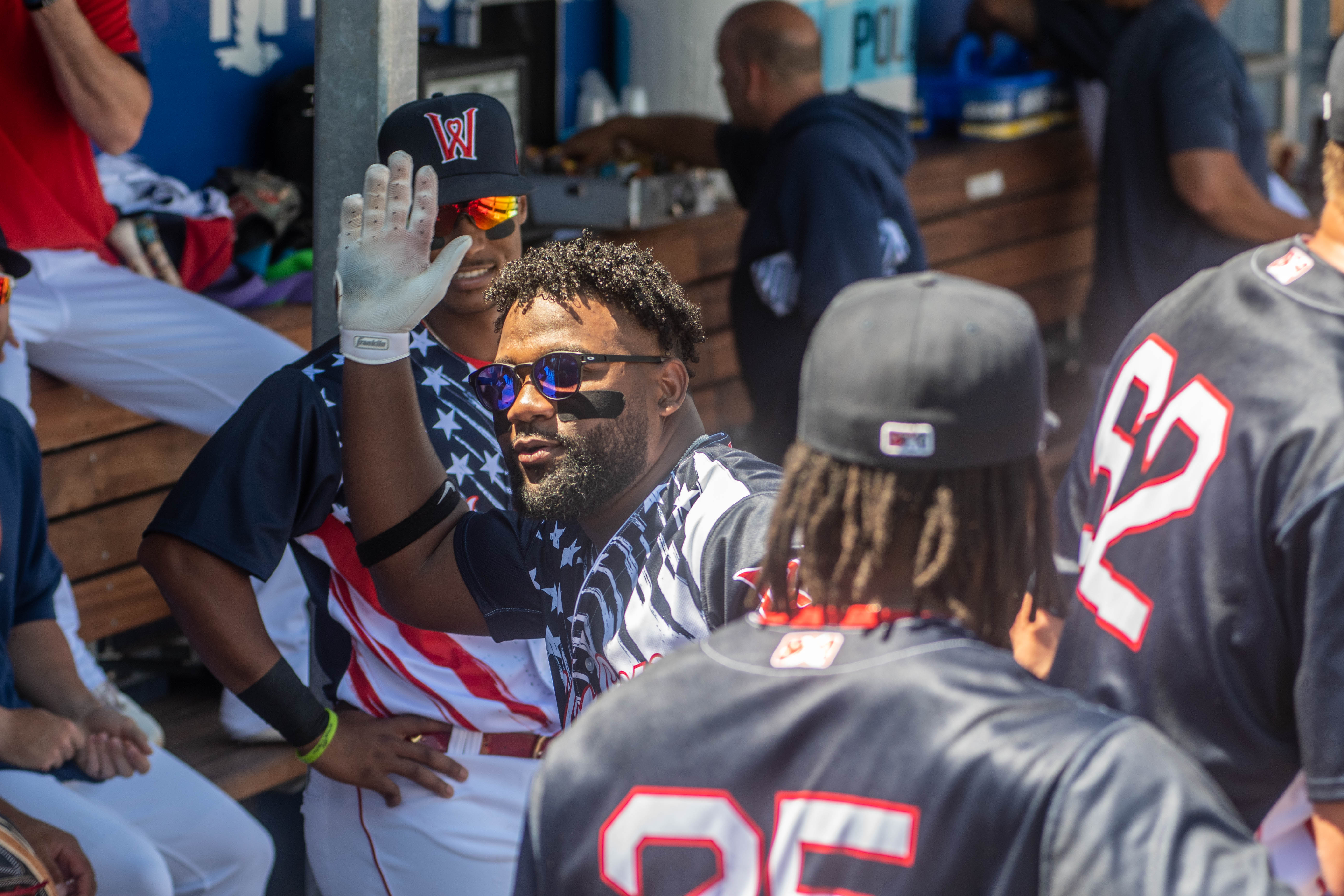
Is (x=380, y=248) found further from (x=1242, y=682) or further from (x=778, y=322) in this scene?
(x=778, y=322)

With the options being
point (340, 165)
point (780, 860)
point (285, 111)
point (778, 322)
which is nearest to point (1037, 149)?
point (778, 322)

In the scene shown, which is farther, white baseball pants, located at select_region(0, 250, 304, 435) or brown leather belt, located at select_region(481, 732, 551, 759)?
white baseball pants, located at select_region(0, 250, 304, 435)

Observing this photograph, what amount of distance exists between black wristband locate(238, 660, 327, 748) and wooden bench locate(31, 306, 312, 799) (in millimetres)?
1087

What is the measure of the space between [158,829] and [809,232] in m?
2.19

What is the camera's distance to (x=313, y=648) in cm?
247

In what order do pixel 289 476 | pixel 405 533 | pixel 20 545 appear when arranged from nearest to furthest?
pixel 405 533
pixel 289 476
pixel 20 545

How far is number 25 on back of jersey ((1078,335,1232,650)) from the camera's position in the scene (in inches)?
64.5

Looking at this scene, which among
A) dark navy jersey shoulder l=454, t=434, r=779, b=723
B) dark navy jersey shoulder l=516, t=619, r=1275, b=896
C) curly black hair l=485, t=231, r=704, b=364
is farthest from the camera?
curly black hair l=485, t=231, r=704, b=364

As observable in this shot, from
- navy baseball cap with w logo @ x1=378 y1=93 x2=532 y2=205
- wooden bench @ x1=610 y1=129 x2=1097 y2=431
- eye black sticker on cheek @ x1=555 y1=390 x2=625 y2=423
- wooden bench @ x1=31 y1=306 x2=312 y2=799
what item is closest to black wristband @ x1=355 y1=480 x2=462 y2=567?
eye black sticker on cheek @ x1=555 y1=390 x2=625 y2=423

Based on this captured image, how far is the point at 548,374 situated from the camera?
1.99 metres

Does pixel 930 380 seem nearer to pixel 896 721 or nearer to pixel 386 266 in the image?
pixel 896 721

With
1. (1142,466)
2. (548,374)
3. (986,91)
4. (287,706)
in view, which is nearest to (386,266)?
A: (548,374)

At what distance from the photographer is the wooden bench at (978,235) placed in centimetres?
488

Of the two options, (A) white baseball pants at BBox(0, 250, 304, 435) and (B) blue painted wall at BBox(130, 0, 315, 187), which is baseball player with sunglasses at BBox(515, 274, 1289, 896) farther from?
(B) blue painted wall at BBox(130, 0, 315, 187)
